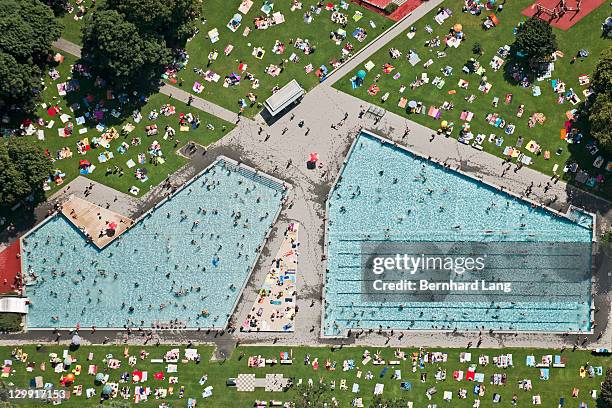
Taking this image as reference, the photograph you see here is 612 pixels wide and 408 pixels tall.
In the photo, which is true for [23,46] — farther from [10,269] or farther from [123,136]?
[10,269]

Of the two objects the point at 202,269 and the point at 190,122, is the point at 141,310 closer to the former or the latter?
the point at 202,269

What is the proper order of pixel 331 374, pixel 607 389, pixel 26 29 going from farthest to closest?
pixel 331 374 → pixel 26 29 → pixel 607 389

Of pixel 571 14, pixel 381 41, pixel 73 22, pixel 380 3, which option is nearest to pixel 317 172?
pixel 381 41

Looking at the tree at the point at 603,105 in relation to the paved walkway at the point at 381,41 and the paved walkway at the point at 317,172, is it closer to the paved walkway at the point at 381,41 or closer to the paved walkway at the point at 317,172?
the paved walkway at the point at 317,172

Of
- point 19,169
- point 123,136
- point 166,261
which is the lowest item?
point 166,261

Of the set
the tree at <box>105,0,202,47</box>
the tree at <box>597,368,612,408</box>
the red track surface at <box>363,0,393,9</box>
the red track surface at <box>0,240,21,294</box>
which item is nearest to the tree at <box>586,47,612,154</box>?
the tree at <box>597,368,612,408</box>

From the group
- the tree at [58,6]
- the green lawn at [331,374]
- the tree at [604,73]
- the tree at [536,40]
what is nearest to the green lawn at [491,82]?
the tree at [536,40]

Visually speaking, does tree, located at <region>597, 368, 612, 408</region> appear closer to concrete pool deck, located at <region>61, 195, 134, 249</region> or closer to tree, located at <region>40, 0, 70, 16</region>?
concrete pool deck, located at <region>61, 195, 134, 249</region>
